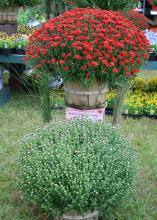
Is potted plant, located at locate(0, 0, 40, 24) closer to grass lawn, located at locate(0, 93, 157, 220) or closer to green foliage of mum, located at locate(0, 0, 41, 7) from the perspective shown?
green foliage of mum, located at locate(0, 0, 41, 7)

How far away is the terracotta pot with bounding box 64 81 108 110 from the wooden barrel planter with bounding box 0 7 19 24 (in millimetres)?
3099

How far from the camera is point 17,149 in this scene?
421cm

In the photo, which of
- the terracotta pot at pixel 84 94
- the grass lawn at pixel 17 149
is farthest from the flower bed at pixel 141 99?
the terracotta pot at pixel 84 94

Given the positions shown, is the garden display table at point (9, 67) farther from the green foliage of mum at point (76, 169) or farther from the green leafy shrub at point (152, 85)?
the green foliage of mum at point (76, 169)

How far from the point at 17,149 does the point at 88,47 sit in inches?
55.0

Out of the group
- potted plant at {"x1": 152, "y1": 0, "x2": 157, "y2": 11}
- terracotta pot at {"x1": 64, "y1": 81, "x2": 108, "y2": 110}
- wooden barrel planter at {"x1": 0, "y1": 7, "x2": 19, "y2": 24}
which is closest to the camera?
terracotta pot at {"x1": 64, "y1": 81, "x2": 108, "y2": 110}

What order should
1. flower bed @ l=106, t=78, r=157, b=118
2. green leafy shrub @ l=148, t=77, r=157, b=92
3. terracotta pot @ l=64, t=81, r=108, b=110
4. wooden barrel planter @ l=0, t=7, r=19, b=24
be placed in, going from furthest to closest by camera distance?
1. green leafy shrub @ l=148, t=77, r=157, b=92
2. wooden barrel planter @ l=0, t=7, r=19, b=24
3. flower bed @ l=106, t=78, r=157, b=118
4. terracotta pot @ l=64, t=81, r=108, b=110

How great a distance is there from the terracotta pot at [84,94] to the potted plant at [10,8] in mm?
2971

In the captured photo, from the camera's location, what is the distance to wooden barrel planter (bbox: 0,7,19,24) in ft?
21.0

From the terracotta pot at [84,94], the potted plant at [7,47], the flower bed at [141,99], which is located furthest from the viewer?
the potted plant at [7,47]

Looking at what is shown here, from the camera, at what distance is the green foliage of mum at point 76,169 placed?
291 cm

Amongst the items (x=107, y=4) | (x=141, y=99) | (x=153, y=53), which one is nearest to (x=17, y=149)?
(x=107, y=4)

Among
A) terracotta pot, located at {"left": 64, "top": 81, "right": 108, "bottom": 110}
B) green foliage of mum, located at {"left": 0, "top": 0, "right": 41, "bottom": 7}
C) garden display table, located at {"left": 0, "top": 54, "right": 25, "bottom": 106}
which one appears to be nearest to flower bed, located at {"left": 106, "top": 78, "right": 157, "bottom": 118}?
garden display table, located at {"left": 0, "top": 54, "right": 25, "bottom": 106}

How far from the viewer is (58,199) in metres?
2.97
